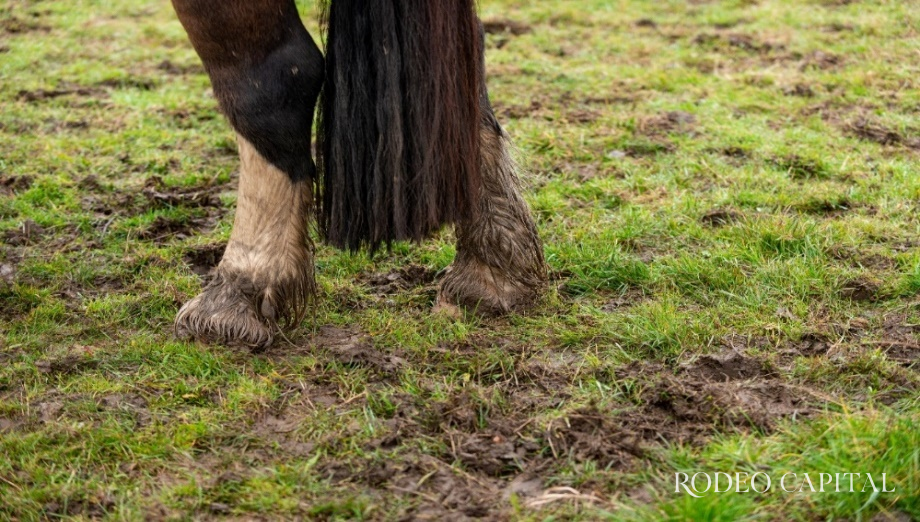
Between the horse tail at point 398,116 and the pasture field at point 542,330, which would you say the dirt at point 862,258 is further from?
the horse tail at point 398,116

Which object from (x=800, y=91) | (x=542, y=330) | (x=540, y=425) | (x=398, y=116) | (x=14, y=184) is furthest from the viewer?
(x=800, y=91)

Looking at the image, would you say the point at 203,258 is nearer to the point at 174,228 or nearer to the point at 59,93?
the point at 174,228

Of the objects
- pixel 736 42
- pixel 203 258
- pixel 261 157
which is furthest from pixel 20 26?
pixel 261 157

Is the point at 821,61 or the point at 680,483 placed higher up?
the point at 821,61

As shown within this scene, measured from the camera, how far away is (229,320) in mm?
3061

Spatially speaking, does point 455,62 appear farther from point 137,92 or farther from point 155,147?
point 137,92

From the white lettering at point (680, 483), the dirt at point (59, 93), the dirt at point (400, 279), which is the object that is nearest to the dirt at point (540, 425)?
the white lettering at point (680, 483)

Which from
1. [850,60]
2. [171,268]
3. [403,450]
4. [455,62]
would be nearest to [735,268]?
[455,62]

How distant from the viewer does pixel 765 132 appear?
4957mm

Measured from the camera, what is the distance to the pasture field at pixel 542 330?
2379 millimetres

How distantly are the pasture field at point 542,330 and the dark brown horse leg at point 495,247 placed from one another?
0.10 metres

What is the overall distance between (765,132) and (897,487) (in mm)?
3020

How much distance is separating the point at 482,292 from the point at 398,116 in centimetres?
75

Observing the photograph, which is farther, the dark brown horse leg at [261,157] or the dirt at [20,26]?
the dirt at [20,26]
